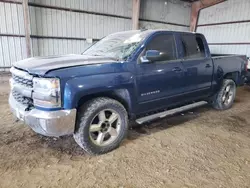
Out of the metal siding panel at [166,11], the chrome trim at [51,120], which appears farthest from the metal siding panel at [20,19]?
the chrome trim at [51,120]

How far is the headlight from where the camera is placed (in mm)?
2150

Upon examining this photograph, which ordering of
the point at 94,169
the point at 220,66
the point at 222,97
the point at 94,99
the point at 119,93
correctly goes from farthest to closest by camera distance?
1. the point at 222,97
2. the point at 220,66
3. the point at 119,93
4. the point at 94,99
5. the point at 94,169

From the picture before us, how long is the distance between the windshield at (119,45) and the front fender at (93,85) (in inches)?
15.6

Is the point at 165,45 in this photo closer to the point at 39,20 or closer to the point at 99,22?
the point at 39,20

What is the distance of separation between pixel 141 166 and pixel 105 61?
145 cm

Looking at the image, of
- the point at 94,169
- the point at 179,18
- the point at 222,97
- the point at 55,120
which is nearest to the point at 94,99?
the point at 55,120

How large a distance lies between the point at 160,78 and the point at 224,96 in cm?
242

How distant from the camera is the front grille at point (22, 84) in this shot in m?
2.34

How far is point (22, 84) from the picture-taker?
2461 mm

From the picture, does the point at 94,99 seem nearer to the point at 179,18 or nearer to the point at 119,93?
the point at 119,93

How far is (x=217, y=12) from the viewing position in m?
10.7

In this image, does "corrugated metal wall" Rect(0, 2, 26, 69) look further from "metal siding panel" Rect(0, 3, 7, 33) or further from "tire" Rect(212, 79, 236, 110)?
"tire" Rect(212, 79, 236, 110)

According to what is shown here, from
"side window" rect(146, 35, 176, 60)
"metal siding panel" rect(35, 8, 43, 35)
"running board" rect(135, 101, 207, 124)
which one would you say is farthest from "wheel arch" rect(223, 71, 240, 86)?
"metal siding panel" rect(35, 8, 43, 35)

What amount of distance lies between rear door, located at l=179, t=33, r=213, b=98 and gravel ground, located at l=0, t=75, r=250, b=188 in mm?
750
